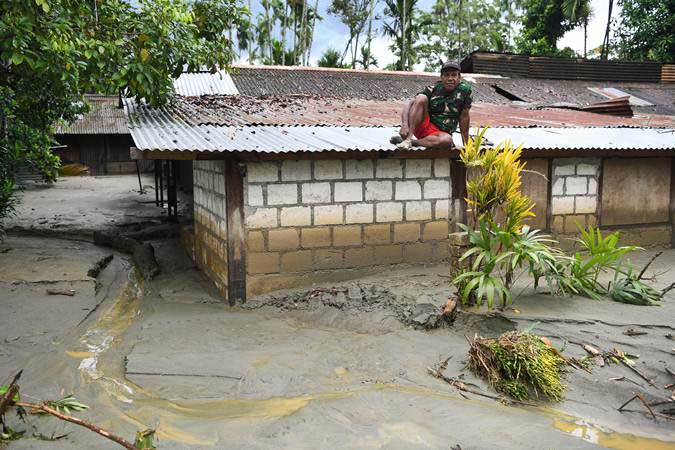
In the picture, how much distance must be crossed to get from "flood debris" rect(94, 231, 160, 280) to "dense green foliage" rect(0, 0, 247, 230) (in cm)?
179

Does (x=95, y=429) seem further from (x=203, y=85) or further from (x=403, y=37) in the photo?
(x=403, y=37)

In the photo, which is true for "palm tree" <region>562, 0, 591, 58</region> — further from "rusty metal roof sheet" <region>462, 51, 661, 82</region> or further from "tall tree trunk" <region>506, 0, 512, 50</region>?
"tall tree trunk" <region>506, 0, 512, 50</region>

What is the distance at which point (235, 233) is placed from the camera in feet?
23.0

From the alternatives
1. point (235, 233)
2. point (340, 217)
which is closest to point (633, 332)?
point (340, 217)

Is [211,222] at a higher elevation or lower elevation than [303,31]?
lower

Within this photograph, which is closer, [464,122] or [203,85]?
[464,122]

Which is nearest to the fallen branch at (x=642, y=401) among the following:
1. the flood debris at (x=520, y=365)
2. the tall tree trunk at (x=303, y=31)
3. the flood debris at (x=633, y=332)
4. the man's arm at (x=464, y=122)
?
the flood debris at (x=520, y=365)

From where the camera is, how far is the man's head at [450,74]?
6.72m

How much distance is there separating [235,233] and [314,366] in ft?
7.52

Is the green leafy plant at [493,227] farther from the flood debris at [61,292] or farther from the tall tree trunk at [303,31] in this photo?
the tall tree trunk at [303,31]

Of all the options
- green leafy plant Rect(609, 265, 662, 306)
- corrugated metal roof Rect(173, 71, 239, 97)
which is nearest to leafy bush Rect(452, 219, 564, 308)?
green leafy plant Rect(609, 265, 662, 306)

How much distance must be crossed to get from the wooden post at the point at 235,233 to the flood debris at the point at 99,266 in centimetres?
284

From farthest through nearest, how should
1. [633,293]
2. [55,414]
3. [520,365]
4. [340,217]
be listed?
[340,217] < [633,293] < [520,365] < [55,414]

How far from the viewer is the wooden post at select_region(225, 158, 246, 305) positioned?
6.91 m
